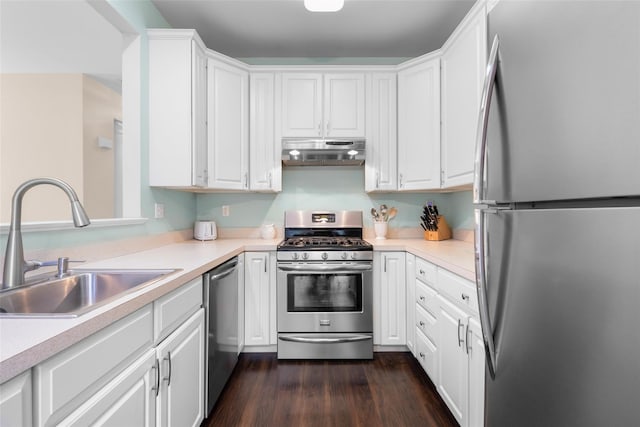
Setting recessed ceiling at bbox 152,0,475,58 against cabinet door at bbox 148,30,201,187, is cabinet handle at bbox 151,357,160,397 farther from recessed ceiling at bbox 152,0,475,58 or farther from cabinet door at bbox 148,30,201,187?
recessed ceiling at bbox 152,0,475,58

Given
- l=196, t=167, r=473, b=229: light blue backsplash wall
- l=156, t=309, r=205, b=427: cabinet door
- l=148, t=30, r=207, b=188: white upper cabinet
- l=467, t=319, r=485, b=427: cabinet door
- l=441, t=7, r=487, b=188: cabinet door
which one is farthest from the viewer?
l=196, t=167, r=473, b=229: light blue backsplash wall

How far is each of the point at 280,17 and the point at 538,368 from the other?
8.87 ft

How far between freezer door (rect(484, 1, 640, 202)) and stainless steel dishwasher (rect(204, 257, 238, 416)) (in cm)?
146

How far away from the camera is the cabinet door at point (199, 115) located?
7.62ft

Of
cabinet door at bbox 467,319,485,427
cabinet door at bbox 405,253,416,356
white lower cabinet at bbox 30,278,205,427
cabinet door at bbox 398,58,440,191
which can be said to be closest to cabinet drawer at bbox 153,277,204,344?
white lower cabinet at bbox 30,278,205,427

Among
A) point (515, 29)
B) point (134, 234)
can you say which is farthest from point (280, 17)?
point (515, 29)

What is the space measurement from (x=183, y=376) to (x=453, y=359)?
1318 mm

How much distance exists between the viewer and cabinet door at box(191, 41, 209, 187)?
7.62ft

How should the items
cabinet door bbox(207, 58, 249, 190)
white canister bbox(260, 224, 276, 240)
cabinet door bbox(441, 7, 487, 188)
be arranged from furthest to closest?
white canister bbox(260, 224, 276, 240) → cabinet door bbox(207, 58, 249, 190) → cabinet door bbox(441, 7, 487, 188)

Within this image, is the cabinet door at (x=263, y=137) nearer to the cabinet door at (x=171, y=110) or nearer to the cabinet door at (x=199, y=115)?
the cabinet door at (x=199, y=115)

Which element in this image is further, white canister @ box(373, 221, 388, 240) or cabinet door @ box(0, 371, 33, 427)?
white canister @ box(373, 221, 388, 240)

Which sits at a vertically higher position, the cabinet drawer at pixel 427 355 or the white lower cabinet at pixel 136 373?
the white lower cabinet at pixel 136 373

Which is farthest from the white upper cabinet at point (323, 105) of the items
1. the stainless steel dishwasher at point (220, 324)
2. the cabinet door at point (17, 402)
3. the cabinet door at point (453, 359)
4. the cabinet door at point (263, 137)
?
the cabinet door at point (17, 402)

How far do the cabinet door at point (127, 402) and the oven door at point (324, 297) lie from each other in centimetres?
139
